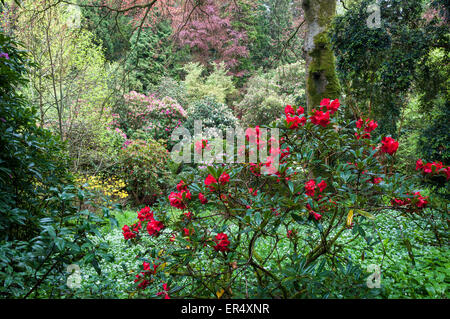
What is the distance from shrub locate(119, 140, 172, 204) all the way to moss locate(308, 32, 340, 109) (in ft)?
14.3

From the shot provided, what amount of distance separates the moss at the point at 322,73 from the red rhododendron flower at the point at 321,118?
2.52 metres

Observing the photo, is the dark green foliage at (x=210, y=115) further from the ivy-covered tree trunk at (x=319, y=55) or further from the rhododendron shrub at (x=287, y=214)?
the rhododendron shrub at (x=287, y=214)

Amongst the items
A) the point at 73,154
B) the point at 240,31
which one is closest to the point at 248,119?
the point at 240,31

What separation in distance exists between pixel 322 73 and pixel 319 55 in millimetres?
277

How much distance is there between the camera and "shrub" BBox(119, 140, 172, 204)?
692 centimetres

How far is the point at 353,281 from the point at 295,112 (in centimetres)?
91

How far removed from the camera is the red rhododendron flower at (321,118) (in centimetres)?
150

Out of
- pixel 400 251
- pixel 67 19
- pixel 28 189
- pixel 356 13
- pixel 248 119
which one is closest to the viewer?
pixel 28 189

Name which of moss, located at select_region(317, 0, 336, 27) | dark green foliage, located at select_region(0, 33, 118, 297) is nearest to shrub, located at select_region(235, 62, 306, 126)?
moss, located at select_region(317, 0, 336, 27)

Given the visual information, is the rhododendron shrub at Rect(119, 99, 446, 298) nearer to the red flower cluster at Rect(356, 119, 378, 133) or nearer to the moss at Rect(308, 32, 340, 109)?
the red flower cluster at Rect(356, 119, 378, 133)

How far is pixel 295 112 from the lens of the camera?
1640 millimetres

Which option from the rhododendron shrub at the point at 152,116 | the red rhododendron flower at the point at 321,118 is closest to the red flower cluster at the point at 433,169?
the red rhododendron flower at the point at 321,118

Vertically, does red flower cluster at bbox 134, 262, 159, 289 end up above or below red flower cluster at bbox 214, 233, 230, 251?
below
